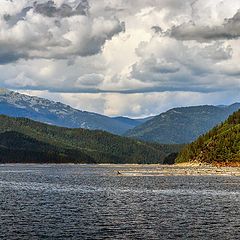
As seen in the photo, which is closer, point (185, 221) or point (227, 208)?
point (185, 221)

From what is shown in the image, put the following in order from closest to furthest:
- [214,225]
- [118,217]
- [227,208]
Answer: [214,225], [118,217], [227,208]

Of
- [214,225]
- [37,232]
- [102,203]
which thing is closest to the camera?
[37,232]

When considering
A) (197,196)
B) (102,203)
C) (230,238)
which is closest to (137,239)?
(230,238)

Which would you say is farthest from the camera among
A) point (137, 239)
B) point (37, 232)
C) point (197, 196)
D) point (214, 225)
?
point (197, 196)

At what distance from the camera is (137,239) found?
6919 cm

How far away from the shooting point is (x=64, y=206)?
349 feet

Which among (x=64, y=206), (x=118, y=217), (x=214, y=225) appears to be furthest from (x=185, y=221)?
(x=64, y=206)

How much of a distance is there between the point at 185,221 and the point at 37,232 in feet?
75.3

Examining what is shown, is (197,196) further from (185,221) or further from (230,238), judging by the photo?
(230,238)

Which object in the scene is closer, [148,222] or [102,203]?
[148,222]

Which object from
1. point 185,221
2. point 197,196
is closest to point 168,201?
point 197,196

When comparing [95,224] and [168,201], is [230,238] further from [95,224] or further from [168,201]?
[168,201]

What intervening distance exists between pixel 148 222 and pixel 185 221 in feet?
18.4

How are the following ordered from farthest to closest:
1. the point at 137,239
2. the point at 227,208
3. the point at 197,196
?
the point at 197,196
the point at 227,208
the point at 137,239
